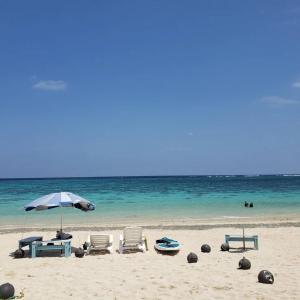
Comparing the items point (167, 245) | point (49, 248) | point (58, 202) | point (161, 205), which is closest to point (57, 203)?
point (58, 202)

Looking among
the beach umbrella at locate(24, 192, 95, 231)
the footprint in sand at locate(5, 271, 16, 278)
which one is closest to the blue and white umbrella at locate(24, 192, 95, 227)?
the beach umbrella at locate(24, 192, 95, 231)

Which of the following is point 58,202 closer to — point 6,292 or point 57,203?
point 57,203

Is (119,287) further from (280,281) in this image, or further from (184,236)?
(184,236)

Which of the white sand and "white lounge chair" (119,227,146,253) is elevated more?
"white lounge chair" (119,227,146,253)

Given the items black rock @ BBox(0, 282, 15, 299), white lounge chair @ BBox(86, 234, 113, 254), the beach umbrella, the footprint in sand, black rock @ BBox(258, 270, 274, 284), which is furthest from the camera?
white lounge chair @ BBox(86, 234, 113, 254)

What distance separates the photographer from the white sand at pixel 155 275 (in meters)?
7.45

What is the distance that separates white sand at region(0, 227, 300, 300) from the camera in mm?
7445

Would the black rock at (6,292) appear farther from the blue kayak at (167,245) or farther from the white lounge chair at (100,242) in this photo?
the blue kayak at (167,245)

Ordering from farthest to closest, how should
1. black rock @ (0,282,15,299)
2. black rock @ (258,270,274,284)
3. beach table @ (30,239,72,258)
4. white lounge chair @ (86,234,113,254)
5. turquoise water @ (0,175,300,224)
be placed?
turquoise water @ (0,175,300,224)
white lounge chair @ (86,234,113,254)
beach table @ (30,239,72,258)
black rock @ (258,270,274,284)
black rock @ (0,282,15,299)

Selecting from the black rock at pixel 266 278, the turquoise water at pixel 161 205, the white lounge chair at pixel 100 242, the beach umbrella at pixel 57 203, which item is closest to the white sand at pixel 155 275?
the black rock at pixel 266 278

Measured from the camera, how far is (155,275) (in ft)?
28.9

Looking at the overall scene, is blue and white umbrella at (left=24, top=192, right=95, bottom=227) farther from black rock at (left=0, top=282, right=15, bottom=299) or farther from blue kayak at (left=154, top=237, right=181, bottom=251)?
black rock at (left=0, top=282, right=15, bottom=299)

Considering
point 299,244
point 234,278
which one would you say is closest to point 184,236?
point 299,244

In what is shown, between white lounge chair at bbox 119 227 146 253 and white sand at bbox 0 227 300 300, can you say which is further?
white lounge chair at bbox 119 227 146 253
